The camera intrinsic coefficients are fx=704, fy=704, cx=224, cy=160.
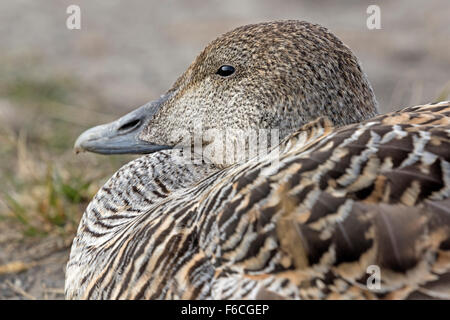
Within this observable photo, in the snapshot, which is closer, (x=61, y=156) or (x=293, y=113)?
(x=293, y=113)

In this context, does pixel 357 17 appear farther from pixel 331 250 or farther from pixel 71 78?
pixel 331 250

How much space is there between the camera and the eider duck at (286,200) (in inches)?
77.5

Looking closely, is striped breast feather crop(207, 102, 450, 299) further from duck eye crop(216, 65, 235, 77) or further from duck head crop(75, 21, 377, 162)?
duck eye crop(216, 65, 235, 77)

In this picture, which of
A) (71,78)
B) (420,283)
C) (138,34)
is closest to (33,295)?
(420,283)

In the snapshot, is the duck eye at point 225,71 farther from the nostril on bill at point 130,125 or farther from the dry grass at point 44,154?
the dry grass at point 44,154

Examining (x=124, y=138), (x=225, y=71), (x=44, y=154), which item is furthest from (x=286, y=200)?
(x=44, y=154)

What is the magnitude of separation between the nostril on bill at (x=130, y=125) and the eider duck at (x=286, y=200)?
0.30 metres

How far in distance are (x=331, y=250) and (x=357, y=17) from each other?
5489mm

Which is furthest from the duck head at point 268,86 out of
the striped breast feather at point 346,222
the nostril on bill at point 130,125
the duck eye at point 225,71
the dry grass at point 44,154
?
the dry grass at point 44,154

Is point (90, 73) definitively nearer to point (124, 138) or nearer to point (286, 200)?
point (124, 138)

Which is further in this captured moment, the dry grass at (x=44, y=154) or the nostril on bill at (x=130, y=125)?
the dry grass at (x=44, y=154)

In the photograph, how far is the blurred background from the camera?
12.7 ft

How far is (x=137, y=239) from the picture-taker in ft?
7.76

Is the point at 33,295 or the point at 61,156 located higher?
the point at 61,156
